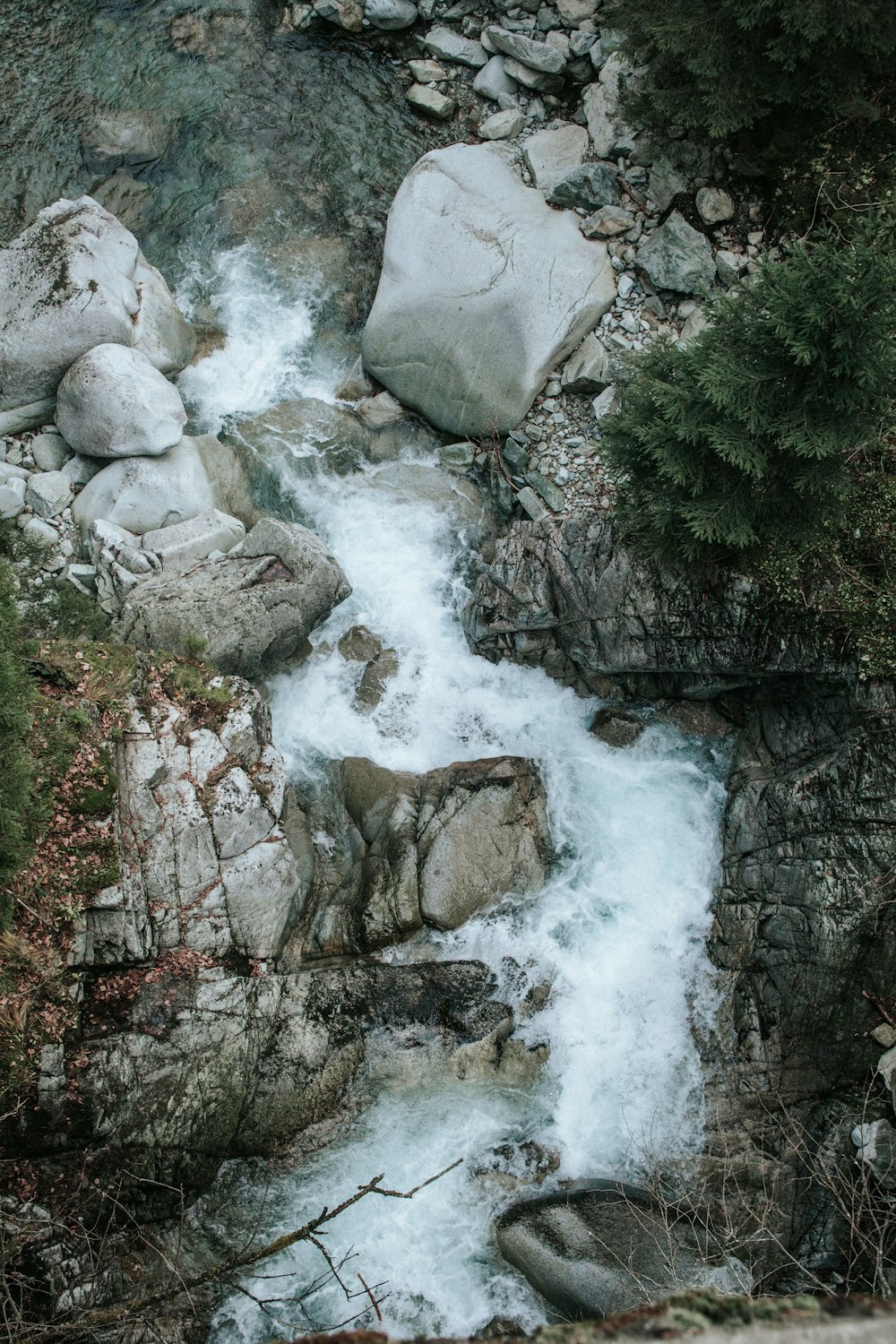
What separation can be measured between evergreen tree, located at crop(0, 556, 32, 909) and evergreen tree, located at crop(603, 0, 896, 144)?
10770mm

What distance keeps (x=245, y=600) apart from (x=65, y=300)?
5.44 meters

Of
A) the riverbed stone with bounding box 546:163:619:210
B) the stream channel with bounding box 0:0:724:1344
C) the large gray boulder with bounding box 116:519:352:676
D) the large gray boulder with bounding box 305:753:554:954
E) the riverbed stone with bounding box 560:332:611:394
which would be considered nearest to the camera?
the stream channel with bounding box 0:0:724:1344

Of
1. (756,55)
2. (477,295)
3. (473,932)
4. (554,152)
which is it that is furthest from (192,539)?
(756,55)

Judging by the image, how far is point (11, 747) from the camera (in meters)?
8.59

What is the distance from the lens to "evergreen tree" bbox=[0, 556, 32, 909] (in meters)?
8.45

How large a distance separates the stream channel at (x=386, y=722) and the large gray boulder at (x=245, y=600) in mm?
868

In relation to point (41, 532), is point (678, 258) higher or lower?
higher

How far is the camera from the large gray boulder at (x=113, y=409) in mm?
12789

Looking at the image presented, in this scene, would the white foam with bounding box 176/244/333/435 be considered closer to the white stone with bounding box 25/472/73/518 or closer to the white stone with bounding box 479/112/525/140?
the white stone with bounding box 25/472/73/518

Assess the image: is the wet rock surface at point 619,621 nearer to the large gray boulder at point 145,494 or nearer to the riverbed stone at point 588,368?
the riverbed stone at point 588,368

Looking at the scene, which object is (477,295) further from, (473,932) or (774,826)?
(473,932)

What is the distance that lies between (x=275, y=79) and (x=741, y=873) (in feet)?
52.3

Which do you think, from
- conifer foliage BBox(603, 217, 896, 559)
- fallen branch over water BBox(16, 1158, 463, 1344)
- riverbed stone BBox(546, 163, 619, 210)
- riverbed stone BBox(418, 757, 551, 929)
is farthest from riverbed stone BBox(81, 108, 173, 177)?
fallen branch over water BBox(16, 1158, 463, 1344)

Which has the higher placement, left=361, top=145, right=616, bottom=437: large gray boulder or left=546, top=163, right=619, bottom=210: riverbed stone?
left=546, top=163, right=619, bottom=210: riverbed stone
